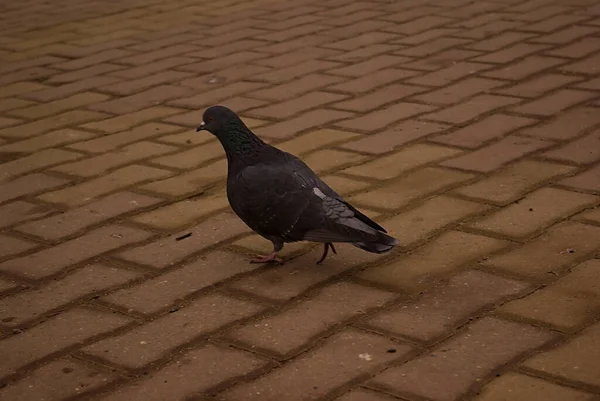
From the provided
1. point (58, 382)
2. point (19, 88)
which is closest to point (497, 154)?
point (58, 382)

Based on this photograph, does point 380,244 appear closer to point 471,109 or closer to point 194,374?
point 194,374

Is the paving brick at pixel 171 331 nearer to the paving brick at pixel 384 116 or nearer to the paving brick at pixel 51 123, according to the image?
the paving brick at pixel 384 116

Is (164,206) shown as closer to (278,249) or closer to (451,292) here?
(278,249)

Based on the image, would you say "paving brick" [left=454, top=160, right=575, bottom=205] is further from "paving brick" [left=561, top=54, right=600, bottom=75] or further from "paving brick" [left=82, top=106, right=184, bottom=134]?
"paving brick" [left=82, top=106, right=184, bottom=134]

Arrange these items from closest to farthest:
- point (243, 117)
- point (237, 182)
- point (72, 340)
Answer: point (72, 340) < point (237, 182) < point (243, 117)

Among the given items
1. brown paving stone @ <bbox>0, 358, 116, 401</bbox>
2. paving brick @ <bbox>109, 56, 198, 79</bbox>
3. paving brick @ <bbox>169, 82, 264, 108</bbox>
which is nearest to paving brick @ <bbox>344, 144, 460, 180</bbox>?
paving brick @ <bbox>169, 82, 264, 108</bbox>

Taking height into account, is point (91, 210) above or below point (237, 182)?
below

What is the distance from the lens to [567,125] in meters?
5.32

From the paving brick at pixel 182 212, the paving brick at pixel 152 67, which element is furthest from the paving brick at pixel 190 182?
the paving brick at pixel 152 67

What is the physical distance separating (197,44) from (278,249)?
161 inches

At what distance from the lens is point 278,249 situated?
3.90 meters

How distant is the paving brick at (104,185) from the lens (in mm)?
4767

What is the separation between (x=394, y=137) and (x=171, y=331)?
89.4 inches

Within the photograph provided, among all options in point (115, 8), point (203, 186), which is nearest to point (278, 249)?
point (203, 186)
